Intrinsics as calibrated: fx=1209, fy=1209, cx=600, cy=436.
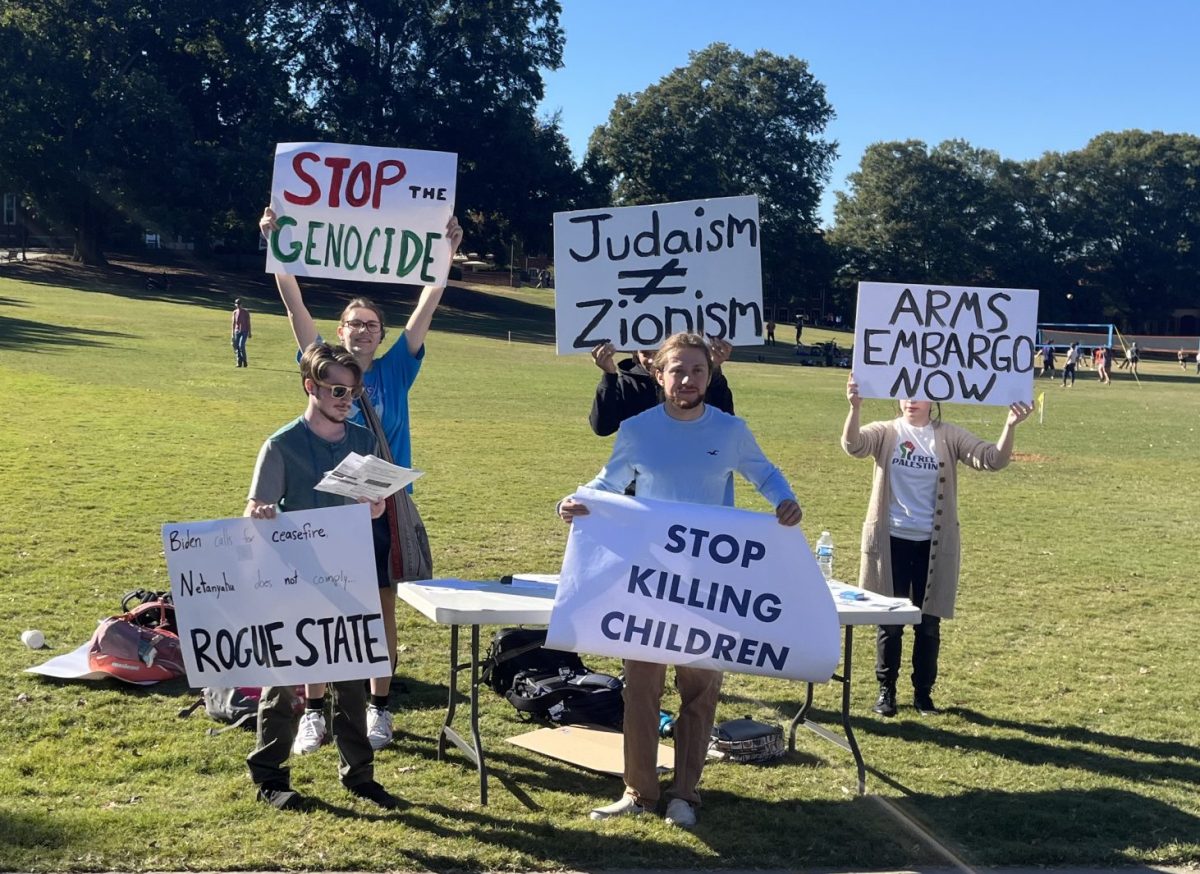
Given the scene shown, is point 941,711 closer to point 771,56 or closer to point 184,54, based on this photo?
point 184,54

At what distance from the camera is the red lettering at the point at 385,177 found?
22.1 ft

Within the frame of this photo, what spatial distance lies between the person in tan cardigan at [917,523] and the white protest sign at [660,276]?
3.27 feet

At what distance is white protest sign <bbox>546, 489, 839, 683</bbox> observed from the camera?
5.03m

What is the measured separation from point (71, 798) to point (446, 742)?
174 cm

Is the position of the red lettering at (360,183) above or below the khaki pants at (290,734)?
above

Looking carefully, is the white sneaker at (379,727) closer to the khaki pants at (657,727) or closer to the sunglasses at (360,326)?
the khaki pants at (657,727)

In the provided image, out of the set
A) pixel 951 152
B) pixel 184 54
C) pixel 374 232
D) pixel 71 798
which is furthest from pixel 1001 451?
pixel 951 152

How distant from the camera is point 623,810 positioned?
17.2 feet

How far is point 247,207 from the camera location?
194 ft

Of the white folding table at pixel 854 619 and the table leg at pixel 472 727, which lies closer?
the table leg at pixel 472 727

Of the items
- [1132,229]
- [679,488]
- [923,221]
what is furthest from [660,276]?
[1132,229]

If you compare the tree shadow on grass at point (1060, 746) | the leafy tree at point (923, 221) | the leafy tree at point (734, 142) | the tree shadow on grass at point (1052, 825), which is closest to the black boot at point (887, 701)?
the tree shadow on grass at point (1060, 746)

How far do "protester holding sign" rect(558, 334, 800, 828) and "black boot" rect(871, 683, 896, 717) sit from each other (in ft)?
6.89

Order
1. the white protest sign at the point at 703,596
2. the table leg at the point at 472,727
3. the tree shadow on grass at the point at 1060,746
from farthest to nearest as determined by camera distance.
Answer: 1. the tree shadow on grass at the point at 1060,746
2. the table leg at the point at 472,727
3. the white protest sign at the point at 703,596
